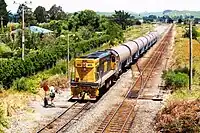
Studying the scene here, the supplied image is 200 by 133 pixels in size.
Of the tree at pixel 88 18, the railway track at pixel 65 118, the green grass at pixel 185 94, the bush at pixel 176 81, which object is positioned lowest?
the railway track at pixel 65 118

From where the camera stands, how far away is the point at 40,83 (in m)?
30.7

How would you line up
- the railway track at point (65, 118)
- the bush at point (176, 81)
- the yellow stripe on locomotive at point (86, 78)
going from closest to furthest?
the railway track at point (65, 118)
the yellow stripe on locomotive at point (86, 78)
the bush at point (176, 81)

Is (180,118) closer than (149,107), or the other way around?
(180,118)

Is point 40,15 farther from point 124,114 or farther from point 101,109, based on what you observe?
point 124,114

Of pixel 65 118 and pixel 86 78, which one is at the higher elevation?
pixel 86 78

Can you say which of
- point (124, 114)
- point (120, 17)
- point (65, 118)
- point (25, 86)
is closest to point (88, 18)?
point (120, 17)

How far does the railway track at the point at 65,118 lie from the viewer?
19.7 m

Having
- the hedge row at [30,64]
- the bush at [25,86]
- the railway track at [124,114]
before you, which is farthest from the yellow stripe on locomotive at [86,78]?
the hedge row at [30,64]

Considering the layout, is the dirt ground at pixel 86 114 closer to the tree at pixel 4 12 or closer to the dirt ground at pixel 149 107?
the dirt ground at pixel 149 107

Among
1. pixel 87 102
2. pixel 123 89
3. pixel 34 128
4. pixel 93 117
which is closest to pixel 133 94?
pixel 123 89

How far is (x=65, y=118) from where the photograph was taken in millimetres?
21922

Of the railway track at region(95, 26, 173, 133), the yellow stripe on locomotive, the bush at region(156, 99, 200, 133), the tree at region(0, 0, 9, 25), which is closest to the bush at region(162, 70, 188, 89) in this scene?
the railway track at region(95, 26, 173, 133)

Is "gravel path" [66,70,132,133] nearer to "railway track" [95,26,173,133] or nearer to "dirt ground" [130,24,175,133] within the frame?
"railway track" [95,26,173,133]

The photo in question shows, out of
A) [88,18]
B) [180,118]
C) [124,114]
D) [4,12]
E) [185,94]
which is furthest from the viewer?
[4,12]
